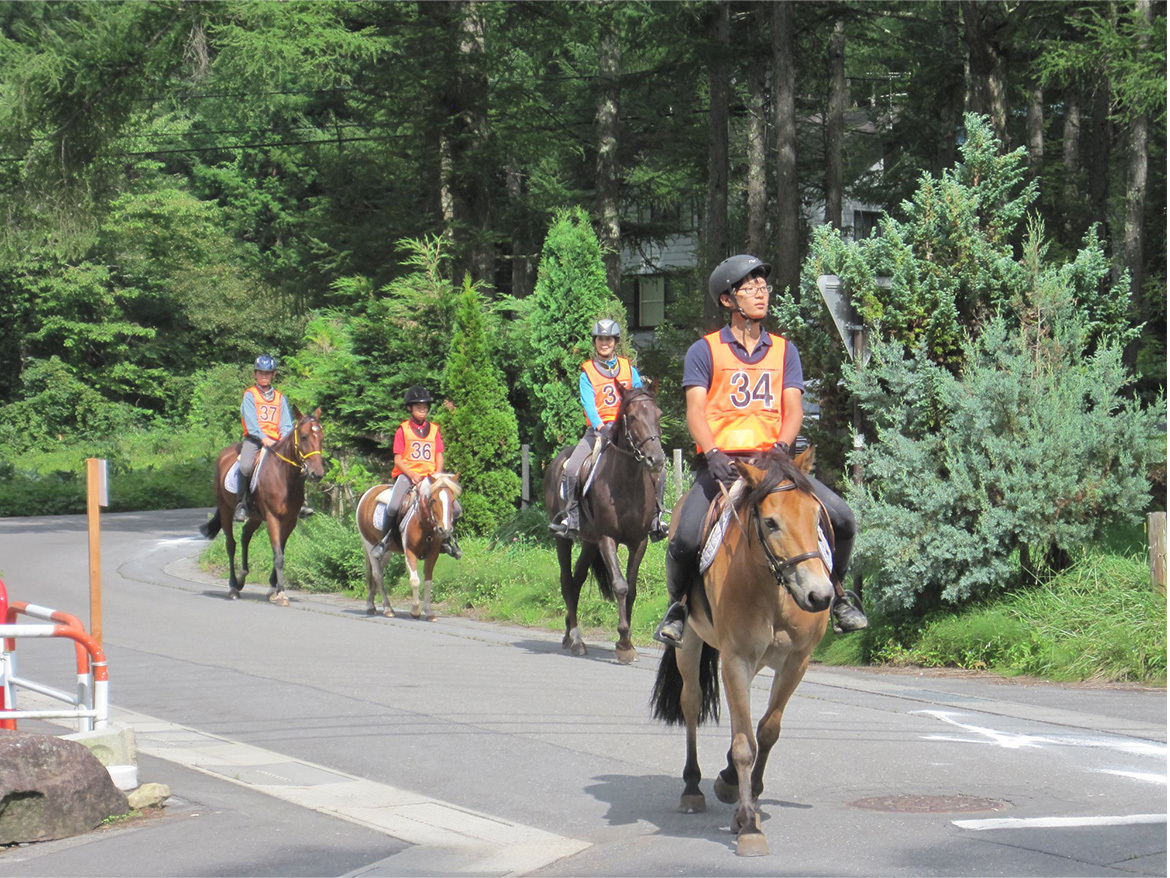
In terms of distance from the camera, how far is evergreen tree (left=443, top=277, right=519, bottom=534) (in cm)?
2223

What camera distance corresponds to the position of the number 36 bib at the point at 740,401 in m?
7.75

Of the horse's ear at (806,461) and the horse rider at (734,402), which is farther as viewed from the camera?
the horse rider at (734,402)

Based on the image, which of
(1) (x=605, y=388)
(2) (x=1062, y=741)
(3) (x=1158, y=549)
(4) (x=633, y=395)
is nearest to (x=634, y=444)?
(4) (x=633, y=395)

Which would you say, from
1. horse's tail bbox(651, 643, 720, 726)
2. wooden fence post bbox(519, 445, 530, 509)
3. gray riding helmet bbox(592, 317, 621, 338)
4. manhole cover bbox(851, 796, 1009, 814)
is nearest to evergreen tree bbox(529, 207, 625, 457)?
wooden fence post bbox(519, 445, 530, 509)

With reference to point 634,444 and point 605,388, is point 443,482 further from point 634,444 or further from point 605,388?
point 634,444

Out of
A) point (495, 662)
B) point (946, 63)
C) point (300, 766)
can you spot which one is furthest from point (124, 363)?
point (300, 766)

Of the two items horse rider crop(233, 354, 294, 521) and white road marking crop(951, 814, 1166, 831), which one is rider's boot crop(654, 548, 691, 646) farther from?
horse rider crop(233, 354, 294, 521)

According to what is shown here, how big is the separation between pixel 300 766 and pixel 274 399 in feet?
40.0

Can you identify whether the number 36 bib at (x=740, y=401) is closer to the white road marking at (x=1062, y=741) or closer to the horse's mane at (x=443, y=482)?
the white road marking at (x=1062, y=741)

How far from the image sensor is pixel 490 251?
30.2 meters

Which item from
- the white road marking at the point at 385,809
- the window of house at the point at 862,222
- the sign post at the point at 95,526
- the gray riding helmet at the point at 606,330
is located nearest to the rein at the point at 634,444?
the gray riding helmet at the point at 606,330

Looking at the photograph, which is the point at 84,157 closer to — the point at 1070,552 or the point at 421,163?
the point at 421,163

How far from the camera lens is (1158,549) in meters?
12.2

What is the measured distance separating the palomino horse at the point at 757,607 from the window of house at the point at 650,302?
48.5 meters
